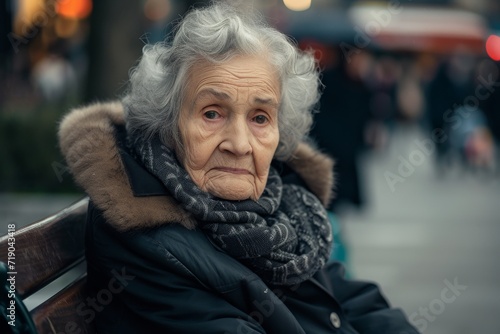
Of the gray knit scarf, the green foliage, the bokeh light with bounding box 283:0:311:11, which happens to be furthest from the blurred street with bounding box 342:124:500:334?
the gray knit scarf

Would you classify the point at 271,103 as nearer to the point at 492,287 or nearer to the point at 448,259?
the point at 492,287

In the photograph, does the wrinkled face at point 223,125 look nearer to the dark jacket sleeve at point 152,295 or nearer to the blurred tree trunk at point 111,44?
the dark jacket sleeve at point 152,295

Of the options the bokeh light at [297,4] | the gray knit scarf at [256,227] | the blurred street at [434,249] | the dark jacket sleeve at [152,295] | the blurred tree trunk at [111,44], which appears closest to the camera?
the dark jacket sleeve at [152,295]

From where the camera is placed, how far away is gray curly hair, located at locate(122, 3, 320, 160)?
2.60m

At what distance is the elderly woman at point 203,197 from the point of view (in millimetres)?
2395

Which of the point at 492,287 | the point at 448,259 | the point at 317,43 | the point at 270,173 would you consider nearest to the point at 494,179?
the point at 317,43

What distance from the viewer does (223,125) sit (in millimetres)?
2621

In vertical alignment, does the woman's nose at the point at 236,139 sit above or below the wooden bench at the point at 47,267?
above

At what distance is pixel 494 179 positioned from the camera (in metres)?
16.4

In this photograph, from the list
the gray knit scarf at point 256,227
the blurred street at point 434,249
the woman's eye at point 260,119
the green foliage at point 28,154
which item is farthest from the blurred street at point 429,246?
the woman's eye at point 260,119

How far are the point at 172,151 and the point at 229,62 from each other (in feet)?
1.04

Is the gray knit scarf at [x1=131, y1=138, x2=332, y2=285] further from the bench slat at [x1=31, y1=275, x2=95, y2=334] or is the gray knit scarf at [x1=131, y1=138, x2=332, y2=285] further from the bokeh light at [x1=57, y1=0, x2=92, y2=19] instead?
the bokeh light at [x1=57, y1=0, x2=92, y2=19]

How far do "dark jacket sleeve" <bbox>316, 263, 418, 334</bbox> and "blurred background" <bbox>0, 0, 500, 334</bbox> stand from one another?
Result: 0.71 meters

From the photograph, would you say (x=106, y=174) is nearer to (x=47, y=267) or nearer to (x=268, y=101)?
(x=47, y=267)
